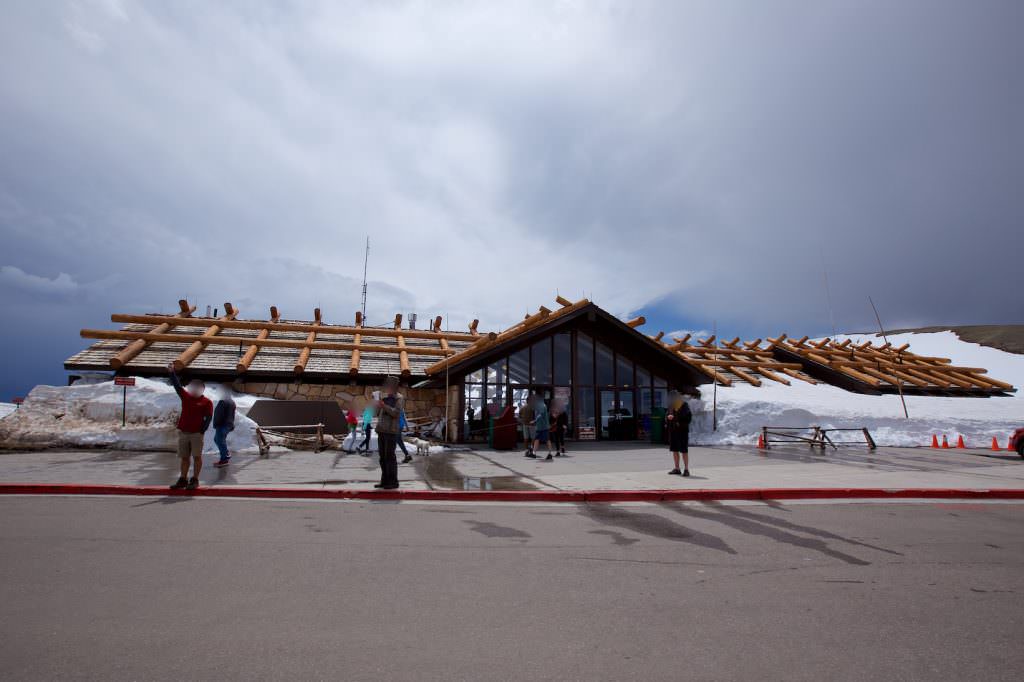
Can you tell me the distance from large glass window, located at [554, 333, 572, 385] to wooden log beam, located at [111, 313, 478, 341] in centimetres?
468

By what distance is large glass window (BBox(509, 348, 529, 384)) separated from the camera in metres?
19.2

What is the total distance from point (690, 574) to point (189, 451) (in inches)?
303

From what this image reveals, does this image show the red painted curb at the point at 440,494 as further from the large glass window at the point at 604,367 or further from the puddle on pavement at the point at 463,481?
the large glass window at the point at 604,367

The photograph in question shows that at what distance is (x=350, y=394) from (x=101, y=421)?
6891mm

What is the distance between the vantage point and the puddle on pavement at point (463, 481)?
8.71m

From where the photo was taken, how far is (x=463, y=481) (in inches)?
372

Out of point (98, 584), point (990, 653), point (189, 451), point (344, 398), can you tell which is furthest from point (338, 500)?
point (344, 398)

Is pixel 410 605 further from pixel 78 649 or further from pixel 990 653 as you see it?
pixel 990 653

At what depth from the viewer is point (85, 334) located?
17828 millimetres

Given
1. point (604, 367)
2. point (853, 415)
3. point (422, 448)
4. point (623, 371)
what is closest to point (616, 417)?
point (623, 371)

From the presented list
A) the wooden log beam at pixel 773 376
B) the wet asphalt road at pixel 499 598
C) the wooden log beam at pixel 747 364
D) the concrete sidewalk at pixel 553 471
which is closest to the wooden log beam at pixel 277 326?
the concrete sidewalk at pixel 553 471

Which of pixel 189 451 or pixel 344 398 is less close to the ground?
pixel 344 398

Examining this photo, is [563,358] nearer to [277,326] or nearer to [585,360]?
[585,360]

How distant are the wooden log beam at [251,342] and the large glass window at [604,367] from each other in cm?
589
